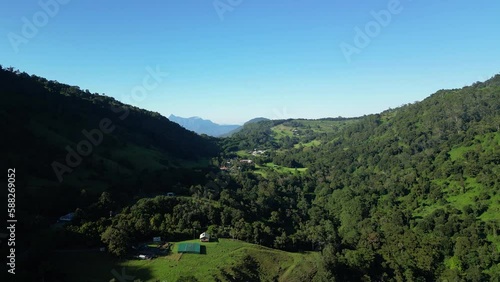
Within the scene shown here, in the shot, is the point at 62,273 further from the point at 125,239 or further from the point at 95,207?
the point at 95,207

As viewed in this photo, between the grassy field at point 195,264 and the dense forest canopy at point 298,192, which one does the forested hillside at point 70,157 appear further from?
the grassy field at point 195,264

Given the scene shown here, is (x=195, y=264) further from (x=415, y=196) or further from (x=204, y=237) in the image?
Result: (x=415, y=196)

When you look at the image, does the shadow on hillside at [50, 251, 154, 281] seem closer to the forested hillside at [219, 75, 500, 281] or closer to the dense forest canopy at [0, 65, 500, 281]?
the dense forest canopy at [0, 65, 500, 281]

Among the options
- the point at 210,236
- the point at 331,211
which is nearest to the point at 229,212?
the point at 210,236

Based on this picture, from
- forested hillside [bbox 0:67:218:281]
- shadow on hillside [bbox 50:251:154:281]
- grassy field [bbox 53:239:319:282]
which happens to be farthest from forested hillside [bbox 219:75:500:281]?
forested hillside [bbox 0:67:218:281]

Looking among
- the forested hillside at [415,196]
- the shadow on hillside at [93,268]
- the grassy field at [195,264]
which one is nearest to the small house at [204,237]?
the grassy field at [195,264]

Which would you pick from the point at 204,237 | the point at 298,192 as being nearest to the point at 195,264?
the point at 204,237
